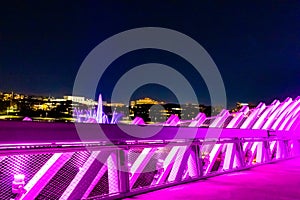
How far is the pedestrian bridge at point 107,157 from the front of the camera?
202 inches

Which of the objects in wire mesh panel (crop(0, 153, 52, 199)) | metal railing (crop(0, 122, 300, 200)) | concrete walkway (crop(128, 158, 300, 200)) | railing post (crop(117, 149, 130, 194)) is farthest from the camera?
concrete walkway (crop(128, 158, 300, 200))

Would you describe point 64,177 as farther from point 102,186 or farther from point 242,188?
point 242,188

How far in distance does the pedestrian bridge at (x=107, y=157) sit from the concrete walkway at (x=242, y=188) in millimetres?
154

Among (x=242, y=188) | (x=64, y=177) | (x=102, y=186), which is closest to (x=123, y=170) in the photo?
(x=102, y=186)

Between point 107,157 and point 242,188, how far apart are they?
264 cm

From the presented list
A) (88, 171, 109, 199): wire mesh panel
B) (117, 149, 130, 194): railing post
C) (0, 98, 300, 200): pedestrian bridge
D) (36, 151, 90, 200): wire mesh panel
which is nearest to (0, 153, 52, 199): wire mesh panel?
(0, 98, 300, 200): pedestrian bridge

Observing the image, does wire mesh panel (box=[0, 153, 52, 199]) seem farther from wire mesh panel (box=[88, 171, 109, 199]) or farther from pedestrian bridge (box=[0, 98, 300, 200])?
wire mesh panel (box=[88, 171, 109, 199])

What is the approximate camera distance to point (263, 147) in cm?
1286

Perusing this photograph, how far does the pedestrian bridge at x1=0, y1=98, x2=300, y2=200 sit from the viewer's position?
512cm

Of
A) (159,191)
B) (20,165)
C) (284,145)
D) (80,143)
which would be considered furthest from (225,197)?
(284,145)

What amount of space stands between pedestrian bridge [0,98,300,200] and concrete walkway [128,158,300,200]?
154 mm

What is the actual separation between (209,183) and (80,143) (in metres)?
3.32

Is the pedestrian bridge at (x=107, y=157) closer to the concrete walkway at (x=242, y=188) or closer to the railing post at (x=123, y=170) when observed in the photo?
the railing post at (x=123, y=170)

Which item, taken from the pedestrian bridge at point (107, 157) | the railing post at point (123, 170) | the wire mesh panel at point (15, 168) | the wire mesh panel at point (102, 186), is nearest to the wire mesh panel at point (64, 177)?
the pedestrian bridge at point (107, 157)
